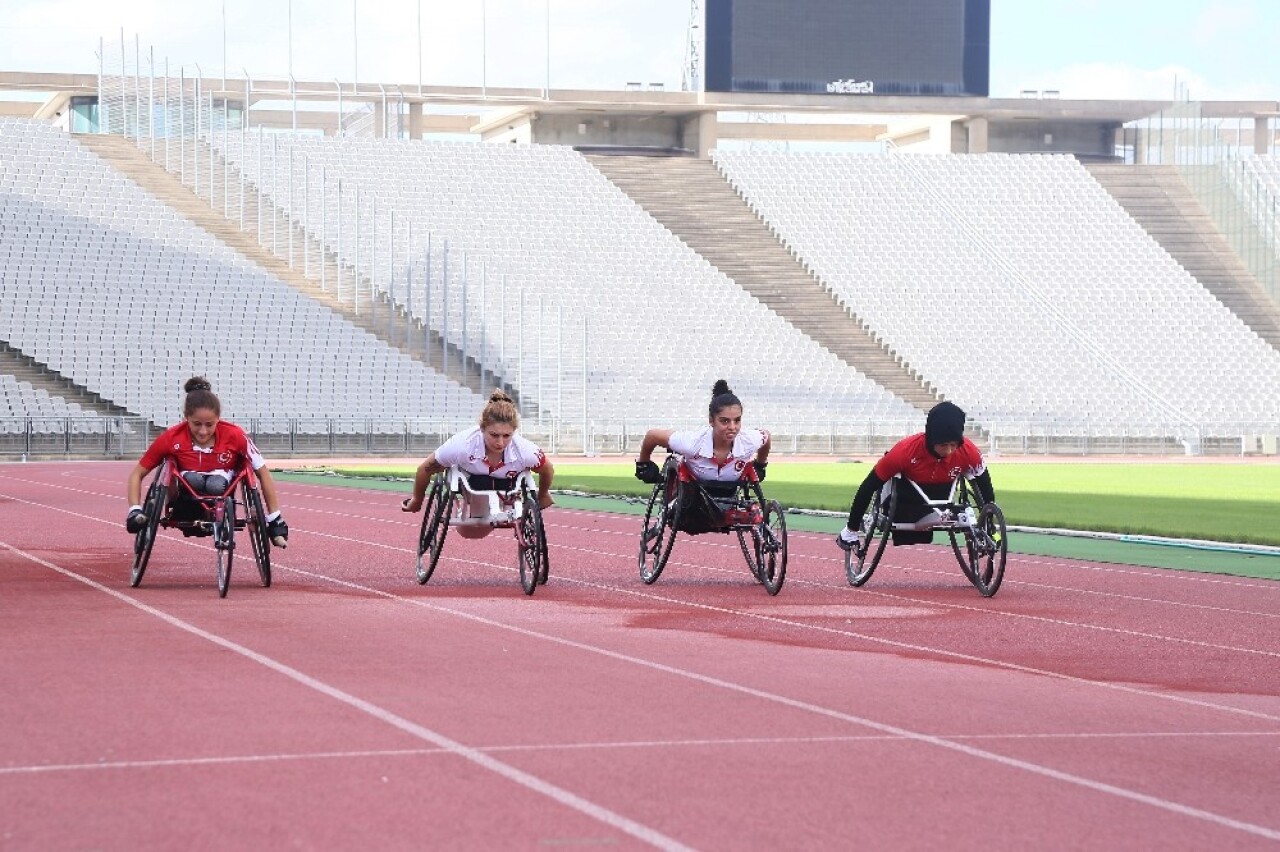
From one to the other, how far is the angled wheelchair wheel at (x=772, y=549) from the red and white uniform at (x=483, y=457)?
5.30 feet

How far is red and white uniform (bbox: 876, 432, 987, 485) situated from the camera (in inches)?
590

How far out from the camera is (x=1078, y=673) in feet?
35.0

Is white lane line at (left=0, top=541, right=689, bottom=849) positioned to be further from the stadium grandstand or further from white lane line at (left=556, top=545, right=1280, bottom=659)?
the stadium grandstand

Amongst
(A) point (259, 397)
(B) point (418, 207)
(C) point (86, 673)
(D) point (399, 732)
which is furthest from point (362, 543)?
(B) point (418, 207)

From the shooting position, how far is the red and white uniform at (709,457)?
49.9ft

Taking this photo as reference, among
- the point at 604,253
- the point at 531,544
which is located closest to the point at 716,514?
the point at 531,544

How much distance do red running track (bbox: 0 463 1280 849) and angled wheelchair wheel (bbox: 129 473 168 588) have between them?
0.50 feet

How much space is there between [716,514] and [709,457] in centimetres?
42

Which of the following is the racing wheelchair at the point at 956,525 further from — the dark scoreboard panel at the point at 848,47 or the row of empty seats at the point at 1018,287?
the dark scoreboard panel at the point at 848,47

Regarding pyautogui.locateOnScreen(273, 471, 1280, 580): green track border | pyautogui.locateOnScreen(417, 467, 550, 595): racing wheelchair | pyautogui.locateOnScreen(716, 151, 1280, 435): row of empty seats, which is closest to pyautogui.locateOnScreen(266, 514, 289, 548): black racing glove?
pyautogui.locateOnScreen(417, 467, 550, 595): racing wheelchair

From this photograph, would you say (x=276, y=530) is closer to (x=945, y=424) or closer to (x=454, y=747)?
(x=945, y=424)

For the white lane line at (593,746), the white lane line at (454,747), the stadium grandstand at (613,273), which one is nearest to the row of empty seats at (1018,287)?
the stadium grandstand at (613,273)

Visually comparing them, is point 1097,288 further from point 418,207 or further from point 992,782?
point 992,782

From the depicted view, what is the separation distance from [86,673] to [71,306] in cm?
4390
